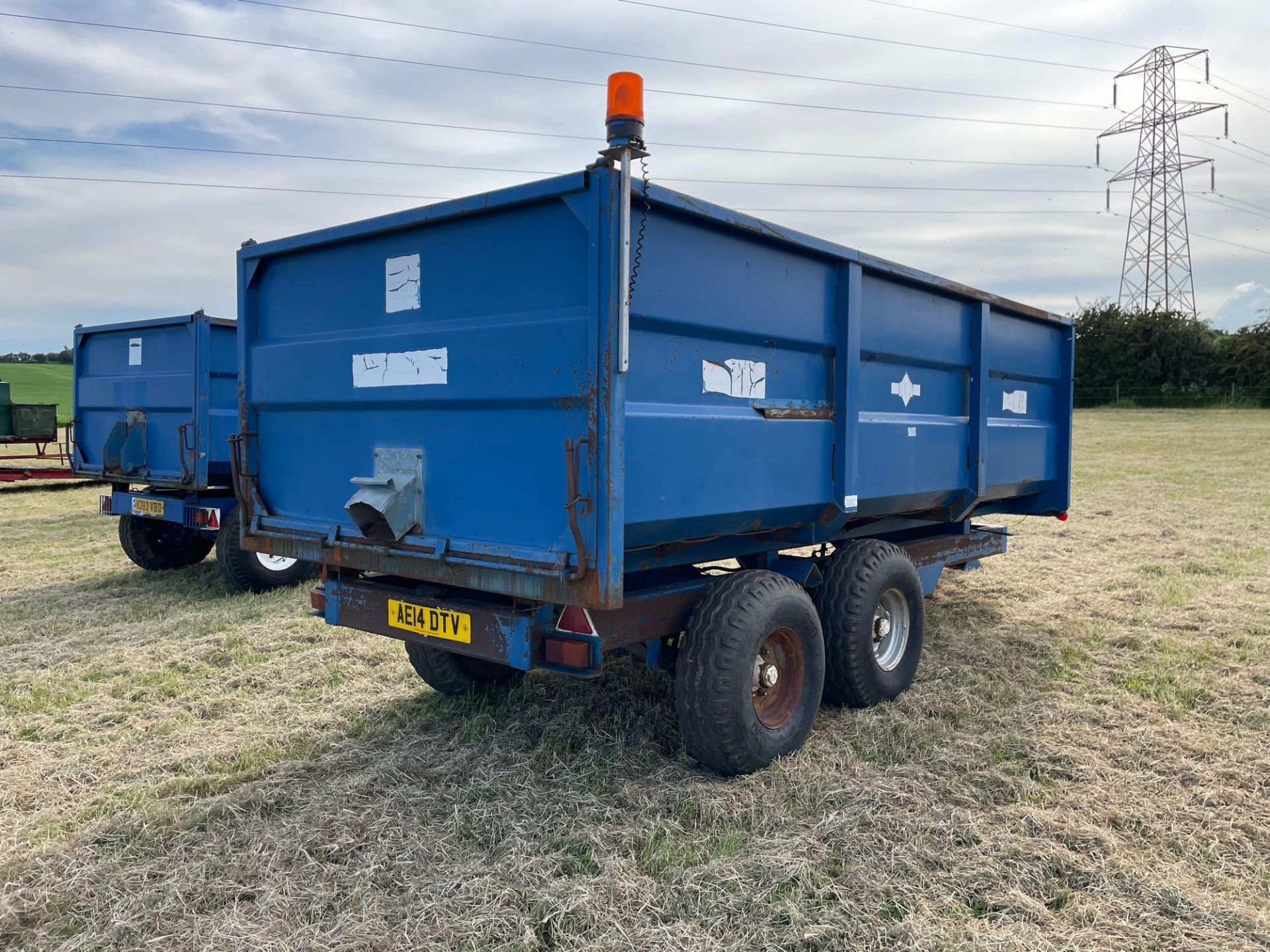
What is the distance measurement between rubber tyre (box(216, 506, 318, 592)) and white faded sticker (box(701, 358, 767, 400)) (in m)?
4.71

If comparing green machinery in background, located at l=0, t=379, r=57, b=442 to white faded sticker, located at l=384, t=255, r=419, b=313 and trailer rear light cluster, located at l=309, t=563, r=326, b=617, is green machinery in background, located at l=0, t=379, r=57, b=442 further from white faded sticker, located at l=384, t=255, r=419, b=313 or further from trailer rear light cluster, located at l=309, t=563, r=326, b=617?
white faded sticker, located at l=384, t=255, r=419, b=313

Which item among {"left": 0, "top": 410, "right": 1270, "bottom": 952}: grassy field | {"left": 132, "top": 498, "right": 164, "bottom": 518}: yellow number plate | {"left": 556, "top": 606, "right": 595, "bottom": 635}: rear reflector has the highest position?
{"left": 132, "top": 498, "right": 164, "bottom": 518}: yellow number plate

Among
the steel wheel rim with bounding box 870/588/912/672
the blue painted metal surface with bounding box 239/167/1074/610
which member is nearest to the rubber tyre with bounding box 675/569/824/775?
the blue painted metal surface with bounding box 239/167/1074/610

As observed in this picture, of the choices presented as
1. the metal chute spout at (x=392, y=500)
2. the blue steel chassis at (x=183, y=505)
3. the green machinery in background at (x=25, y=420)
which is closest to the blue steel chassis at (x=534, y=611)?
the metal chute spout at (x=392, y=500)

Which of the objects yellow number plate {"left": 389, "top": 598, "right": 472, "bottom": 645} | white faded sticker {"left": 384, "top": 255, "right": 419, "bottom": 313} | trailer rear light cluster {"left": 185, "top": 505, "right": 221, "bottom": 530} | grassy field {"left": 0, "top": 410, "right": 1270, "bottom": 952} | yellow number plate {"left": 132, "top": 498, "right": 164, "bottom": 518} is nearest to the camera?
grassy field {"left": 0, "top": 410, "right": 1270, "bottom": 952}

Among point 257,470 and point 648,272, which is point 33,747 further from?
point 648,272

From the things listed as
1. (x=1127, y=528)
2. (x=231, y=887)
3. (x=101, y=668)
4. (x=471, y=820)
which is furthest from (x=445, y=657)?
(x=1127, y=528)

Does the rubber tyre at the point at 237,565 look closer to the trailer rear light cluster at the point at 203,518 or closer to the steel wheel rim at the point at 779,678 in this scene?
the trailer rear light cluster at the point at 203,518

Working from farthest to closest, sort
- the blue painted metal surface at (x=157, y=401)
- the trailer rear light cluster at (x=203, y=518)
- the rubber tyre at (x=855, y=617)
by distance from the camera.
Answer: the blue painted metal surface at (x=157, y=401)
the trailer rear light cluster at (x=203, y=518)
the rubber tyre at (x=855, y=617)

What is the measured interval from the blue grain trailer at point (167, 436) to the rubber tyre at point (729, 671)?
4.26 metres

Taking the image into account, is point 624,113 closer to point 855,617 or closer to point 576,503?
point 576,503

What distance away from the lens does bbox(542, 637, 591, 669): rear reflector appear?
10.4 ft

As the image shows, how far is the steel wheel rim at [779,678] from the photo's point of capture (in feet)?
12.0

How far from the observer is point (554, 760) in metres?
3.68
